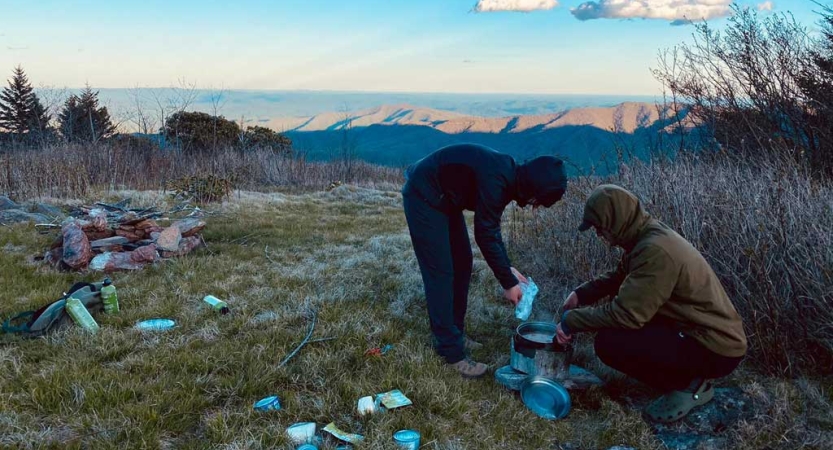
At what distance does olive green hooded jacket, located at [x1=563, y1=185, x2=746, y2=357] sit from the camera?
7.97 ft

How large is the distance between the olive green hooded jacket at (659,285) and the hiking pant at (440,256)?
0.89m

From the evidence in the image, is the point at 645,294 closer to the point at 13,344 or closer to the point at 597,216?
the point at 597,216

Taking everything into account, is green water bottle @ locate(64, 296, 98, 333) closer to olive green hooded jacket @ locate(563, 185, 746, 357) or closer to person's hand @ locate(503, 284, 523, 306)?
person's hand @ locate(503, 284, 523, 306)

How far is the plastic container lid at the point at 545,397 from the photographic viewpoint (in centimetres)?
288

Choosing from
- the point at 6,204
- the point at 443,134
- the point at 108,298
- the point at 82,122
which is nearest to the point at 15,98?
the point at 82,122

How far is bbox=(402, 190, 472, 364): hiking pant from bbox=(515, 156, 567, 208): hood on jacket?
575 millimetres

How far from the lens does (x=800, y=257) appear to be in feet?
10.3

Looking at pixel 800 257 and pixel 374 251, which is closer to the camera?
pixel 800 257

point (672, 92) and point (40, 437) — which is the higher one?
Result: point (672, 92)

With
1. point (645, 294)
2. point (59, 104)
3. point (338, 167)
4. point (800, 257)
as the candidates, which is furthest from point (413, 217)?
point (338, 167)

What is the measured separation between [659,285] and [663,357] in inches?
16.9

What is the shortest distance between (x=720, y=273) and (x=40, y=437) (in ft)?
12.8

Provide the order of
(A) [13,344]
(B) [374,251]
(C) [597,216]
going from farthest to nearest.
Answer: (B) [374,251]
(A) [13,344]
(C) [597,216]

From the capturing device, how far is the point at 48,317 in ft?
11.9
